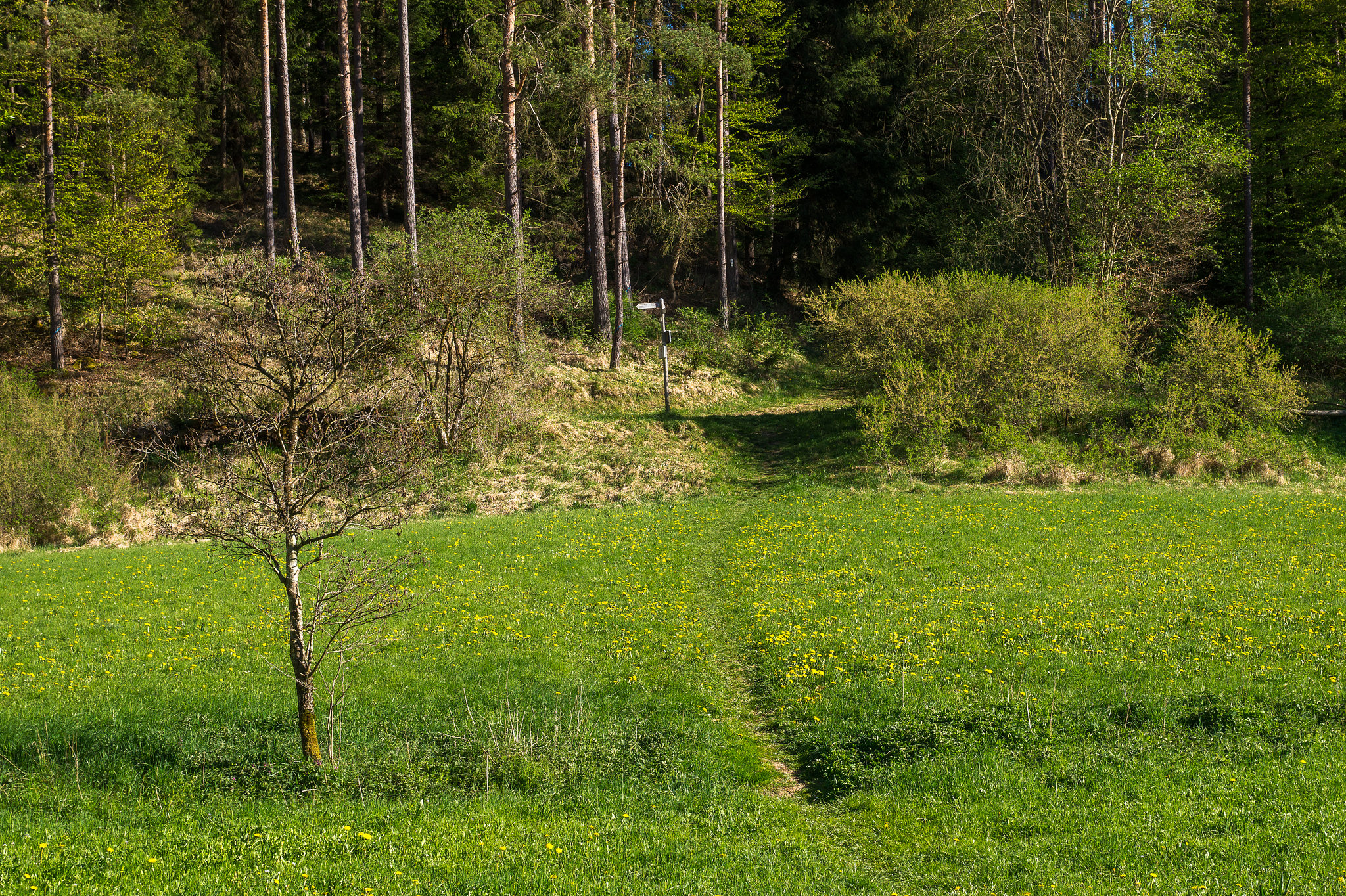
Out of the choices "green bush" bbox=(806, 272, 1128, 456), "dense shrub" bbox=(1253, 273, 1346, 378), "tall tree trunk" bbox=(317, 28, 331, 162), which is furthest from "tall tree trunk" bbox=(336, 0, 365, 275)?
"dense shrub" bbox=(1253, 273, 1346, 378)

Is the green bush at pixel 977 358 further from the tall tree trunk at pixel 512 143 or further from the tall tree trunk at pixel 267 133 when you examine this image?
the tall tree trunk at pixel 267 133

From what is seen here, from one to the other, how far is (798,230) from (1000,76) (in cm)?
1193

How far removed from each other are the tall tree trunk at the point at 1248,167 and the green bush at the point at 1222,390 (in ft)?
33.0

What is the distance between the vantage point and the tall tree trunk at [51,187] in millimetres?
26922

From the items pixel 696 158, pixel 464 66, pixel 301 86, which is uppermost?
pixel 301 86

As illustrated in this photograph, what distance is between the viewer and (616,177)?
106ft

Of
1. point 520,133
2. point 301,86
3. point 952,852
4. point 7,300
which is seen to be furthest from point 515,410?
point 301,86

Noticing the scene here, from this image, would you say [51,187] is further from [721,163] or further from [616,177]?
[721,163]

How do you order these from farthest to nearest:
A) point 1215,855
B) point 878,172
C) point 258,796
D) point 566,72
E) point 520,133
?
1. point 878,172
2. point 520,133
3. point 566,72
4. point 258,796
5. point 1215,855

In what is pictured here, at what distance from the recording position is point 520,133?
30812 mm

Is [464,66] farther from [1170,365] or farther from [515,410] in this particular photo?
[1170,365]

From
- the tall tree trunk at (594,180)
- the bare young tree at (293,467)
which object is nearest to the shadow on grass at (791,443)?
the tall tree trunk at (594,180)

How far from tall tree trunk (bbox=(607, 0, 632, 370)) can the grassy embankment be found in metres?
16.1

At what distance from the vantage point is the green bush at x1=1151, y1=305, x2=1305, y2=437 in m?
24.0
